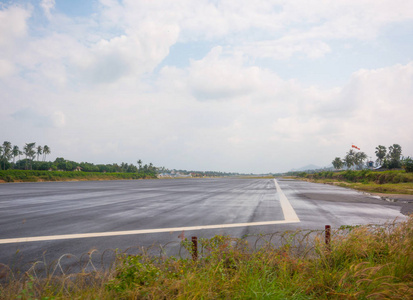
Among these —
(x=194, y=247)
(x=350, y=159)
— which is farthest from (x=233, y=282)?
(x=350, y=159)

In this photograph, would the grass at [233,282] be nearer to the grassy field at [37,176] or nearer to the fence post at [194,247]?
the fence post at [194,247]

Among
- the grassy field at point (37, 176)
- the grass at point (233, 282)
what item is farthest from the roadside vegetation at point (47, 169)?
the grass at point (233, 282)

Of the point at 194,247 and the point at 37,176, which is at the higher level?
the point at 194,247

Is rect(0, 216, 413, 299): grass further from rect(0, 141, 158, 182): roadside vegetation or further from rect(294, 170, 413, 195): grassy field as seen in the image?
rect(0, 141, 158, 182): roadside vegetation

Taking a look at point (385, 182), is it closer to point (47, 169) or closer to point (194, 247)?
point (194, 247)

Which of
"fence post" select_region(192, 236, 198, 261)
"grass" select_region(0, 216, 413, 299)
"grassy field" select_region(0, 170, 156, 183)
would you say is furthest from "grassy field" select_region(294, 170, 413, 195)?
"grassy field" select_region(0, 170, 156, 183)

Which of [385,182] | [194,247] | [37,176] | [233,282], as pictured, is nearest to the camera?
[233,282]

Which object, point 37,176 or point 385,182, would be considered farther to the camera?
point 37,176

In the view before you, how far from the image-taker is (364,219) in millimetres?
14031

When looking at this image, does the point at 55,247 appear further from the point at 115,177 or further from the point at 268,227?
the point at 115,177

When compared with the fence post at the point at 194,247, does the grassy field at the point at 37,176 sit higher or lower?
lower

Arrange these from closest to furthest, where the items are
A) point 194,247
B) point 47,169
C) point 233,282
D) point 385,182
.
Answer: point 233,282 → point 194,247 → point 385,182 → point 47,169

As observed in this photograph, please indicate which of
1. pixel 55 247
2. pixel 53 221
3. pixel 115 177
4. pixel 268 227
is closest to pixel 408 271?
pixel 268 227

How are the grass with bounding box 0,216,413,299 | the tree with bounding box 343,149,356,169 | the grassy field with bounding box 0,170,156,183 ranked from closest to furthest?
the grass with bounding box 0,216,413,299
the grassy field with bounding box 0,170,156,183
the tree with bounding box 343,149,356,169
